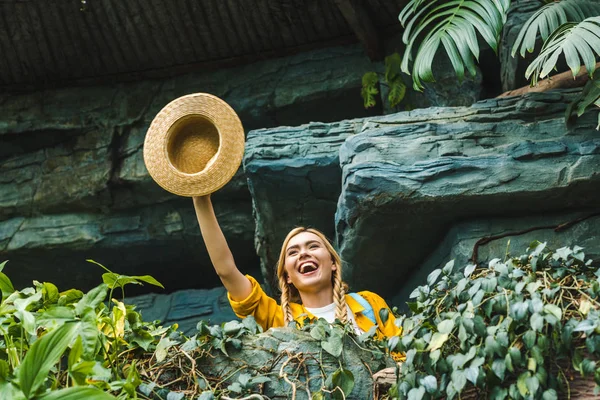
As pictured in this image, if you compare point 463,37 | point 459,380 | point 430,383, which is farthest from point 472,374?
point 463,37

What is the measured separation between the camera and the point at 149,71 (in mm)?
6719

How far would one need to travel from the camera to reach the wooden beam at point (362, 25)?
19.4 ft

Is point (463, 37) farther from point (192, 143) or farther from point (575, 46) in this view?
point (192, 143)

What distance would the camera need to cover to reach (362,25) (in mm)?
6051

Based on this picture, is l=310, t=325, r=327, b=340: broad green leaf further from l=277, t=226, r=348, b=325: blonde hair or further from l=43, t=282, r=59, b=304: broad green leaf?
l=43, t=282, r=59, b=304: broad green leaf

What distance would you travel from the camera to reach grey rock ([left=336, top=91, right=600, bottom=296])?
4.27m

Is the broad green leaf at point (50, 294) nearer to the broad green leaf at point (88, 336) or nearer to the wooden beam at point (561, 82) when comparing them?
the broad green leaf at point (88, 336)

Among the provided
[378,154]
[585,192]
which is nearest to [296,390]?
[378,154]

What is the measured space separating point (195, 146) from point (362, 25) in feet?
8.85

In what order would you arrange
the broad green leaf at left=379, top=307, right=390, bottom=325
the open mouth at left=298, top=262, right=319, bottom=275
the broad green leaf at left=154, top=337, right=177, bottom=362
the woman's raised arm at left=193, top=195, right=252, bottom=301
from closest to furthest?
the broad green leaf at left=154, top=337, right=177, bottom=362
the broad green leaf at left=379, top=307, right=390, bottom=325
the woman's raised arm at left=193, top=195, right=252, bottom=301
the open mouth at left=298, top=262, right=319, bottom=275

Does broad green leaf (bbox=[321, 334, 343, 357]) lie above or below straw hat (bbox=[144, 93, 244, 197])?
below

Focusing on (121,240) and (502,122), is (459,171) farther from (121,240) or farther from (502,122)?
(121,240)

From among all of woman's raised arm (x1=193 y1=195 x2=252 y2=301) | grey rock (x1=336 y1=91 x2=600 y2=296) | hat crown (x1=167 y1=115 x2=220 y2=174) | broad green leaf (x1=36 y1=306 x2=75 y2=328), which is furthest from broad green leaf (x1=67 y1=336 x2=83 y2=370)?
grey rock (x1=336 y1=91 x2=600 y2=296)

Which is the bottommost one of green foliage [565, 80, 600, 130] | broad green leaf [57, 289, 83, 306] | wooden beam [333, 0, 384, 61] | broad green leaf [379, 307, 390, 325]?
broad green leaf [379, 307, 390, 325]
